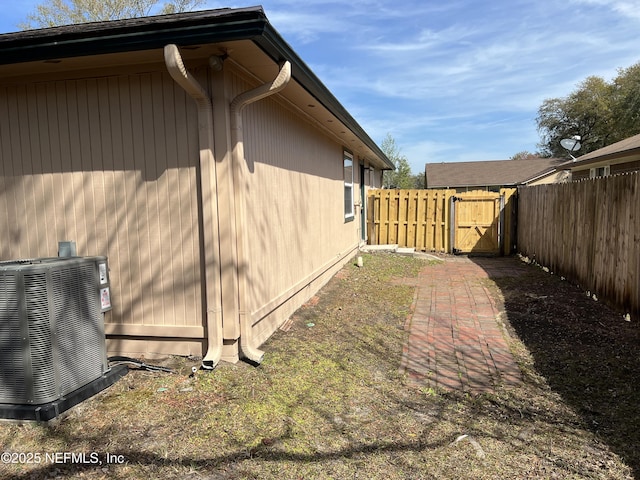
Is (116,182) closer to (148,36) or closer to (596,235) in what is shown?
(148,36)

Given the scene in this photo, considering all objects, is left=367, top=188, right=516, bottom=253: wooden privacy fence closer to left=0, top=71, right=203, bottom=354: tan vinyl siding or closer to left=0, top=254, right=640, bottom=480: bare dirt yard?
left=0, top=254, right=640, bottom=480: bare dirt yard

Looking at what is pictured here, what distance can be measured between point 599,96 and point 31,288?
4530 cm

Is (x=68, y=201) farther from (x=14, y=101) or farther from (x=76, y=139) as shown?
(x=14, y=101)

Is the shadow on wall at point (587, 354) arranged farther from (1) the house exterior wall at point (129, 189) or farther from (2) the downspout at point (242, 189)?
(1) the house exterior wall at point (129, 189)

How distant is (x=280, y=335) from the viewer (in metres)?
4.94

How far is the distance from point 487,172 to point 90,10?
86.1ft

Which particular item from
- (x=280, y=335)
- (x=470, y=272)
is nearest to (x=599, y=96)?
(x=470, y=272)

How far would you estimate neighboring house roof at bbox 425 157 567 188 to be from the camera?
102 ft

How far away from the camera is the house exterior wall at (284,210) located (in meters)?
4.45

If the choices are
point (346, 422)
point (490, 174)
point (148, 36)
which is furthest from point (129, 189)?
point (490, 174)

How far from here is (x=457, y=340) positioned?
Answer: 4922 millimetres

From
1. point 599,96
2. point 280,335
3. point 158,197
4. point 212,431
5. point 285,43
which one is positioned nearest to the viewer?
point 212,431

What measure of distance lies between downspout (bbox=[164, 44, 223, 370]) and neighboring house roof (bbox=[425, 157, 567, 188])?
29439 millimetres

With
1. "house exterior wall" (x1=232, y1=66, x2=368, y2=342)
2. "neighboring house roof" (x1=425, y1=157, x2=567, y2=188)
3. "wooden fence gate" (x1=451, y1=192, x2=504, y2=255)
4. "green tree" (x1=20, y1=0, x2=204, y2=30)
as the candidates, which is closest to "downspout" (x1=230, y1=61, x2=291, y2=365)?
"house exterior wall" (x1=232, y1=66, x2=368, y2=342)
